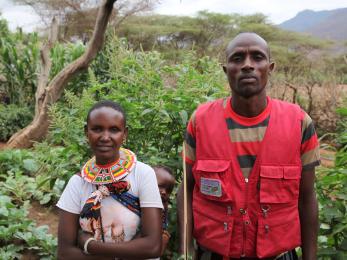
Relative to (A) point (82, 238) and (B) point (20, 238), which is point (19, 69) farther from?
(A) point (82, 238)

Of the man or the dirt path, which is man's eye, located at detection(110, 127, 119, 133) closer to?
the man

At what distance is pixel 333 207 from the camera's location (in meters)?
2.00

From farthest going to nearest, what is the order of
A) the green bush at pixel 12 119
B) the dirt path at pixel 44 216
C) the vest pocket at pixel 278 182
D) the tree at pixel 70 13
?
the tree at pixel 70 13 < the green bush at pixel 12 119 < the dirt path at pixel 44 216 < the vest pocket at pixel 278 182

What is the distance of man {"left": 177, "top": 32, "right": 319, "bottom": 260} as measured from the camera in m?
1.64

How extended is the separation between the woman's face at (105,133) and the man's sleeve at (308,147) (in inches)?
28.2

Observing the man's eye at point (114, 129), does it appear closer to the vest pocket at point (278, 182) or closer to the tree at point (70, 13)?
the vest pocket at point (278, 182)

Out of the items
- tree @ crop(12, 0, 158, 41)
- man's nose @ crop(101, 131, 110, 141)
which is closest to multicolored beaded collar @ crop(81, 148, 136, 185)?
man's nose @ crop(101, 131, 110, 141)

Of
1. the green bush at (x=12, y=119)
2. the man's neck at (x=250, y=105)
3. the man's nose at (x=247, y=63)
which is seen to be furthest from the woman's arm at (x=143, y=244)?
the green bush at (x=12, y=119)

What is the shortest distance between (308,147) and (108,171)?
0.78 m

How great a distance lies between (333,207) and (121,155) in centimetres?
99

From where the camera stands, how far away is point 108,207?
1725 millimetres

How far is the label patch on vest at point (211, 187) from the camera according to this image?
1.67 meters

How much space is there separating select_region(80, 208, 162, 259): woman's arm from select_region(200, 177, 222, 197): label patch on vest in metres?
0.20

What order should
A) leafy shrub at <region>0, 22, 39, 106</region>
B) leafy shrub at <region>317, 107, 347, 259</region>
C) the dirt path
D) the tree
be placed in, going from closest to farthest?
leafy shrub at <region>317, 107, 347, 259</region> < the dirt path < leafy shrub at <region>0, 22, 39, 106</region> < the tree
